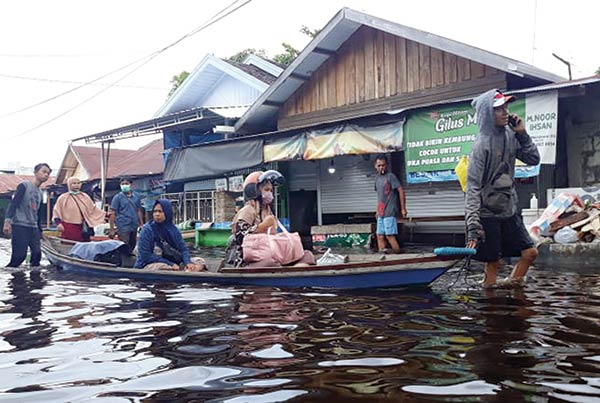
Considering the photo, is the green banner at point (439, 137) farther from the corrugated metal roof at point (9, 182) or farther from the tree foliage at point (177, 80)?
the corrugated metal roof at point (9, 182)

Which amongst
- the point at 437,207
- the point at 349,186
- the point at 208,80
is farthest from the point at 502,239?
the point at 208,80

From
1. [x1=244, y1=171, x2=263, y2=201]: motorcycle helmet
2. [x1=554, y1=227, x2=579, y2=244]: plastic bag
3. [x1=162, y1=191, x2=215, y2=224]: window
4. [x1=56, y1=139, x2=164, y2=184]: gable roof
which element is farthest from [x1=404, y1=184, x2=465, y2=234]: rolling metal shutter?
[x1=56, y1=139, x2=164, y2=184]: gable roof

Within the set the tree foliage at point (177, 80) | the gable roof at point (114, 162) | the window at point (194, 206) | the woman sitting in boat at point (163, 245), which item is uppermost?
the tree foliage at point (177, 80)

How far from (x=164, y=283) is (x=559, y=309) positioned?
4.70m

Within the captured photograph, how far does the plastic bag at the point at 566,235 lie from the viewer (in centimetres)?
774

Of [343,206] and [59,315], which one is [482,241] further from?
[343,206]

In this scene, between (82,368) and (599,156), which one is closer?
(82,368)

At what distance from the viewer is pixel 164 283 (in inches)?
269

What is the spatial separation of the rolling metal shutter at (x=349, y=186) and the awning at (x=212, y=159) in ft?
6.33

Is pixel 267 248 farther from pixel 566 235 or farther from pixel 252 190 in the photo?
pixel 566 235

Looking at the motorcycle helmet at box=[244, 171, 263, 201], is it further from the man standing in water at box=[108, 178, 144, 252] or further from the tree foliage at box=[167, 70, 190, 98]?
the tree foliage at box=[167, 70, 190, 98]

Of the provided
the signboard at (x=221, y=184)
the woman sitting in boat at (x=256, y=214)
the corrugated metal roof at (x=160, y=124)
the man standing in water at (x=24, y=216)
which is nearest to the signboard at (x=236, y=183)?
the signboard at (x=221, y=184)

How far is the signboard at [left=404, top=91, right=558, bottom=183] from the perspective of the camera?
866 centimetres

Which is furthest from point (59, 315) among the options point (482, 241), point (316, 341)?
point (482, 241)
